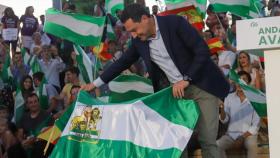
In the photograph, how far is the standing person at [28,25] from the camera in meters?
13.2

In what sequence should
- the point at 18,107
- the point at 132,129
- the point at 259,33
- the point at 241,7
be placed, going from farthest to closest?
the point at 241,7 < the point at 18,107 < the point at 132,129 < the point at 259,33

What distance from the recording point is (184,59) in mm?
5102

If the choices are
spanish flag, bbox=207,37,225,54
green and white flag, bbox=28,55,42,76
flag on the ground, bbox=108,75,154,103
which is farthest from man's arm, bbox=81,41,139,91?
green and white flag, bbox=28,55,42,76

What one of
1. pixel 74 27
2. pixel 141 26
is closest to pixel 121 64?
pixel 141 26

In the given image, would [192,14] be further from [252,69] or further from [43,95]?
[43,95]

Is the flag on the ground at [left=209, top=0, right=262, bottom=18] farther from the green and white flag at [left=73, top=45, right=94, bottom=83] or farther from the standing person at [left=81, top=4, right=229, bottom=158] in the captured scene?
the standing person at [left=81, top=4, right=229, bottom=158]

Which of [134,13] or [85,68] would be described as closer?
[134,13]

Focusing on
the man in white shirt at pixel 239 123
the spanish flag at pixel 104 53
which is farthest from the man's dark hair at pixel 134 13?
the spanish flag at pixel 104 53

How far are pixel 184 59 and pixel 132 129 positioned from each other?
2.60ft

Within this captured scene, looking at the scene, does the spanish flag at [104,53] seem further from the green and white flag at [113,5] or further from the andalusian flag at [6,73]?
the andalusian flag at [6,73]

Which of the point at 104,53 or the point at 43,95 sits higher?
the point at 104,53

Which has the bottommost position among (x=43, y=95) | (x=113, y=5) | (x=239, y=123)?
(x=239, y=123)

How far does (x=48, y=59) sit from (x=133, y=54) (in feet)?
17.9

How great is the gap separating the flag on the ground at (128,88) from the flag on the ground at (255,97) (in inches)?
51.5
